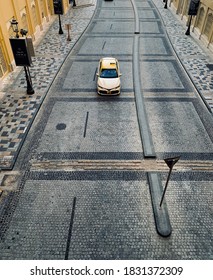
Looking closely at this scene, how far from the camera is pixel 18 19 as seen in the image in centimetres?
1984

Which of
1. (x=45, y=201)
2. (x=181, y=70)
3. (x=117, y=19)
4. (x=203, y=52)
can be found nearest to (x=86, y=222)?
(x=45, y=201)

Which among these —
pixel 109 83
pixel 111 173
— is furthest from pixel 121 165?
pixel 109 83

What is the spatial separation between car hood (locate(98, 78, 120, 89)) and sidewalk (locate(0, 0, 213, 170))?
387 centimetres

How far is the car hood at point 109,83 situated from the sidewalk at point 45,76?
3871 mm

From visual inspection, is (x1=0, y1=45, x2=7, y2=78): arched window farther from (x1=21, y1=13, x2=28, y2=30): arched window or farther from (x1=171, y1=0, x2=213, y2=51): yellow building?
(x1=171, y1=0, x2=213, y2=51): yellow building

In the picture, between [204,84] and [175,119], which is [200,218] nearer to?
[175,119]

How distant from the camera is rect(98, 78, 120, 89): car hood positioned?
15734mm

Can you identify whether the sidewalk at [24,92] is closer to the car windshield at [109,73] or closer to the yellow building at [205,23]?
the car windshield at [109,73]

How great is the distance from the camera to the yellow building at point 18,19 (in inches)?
672

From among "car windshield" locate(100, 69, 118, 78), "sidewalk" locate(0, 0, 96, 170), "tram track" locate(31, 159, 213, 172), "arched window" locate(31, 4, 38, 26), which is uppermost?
"arched window" locate(31, 4, 38, 26)

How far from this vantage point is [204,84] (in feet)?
57.0

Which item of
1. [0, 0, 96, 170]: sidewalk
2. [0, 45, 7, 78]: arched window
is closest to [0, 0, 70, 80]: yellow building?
[0, 45, 7, 78]: arched window

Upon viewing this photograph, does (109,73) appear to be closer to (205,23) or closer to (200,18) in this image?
(205,23)

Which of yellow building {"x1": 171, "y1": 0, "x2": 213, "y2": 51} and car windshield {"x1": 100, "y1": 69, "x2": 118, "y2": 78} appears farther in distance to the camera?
yellow building {"x1": 171, "y1": 0, "x2": 213, "y2": 51}
